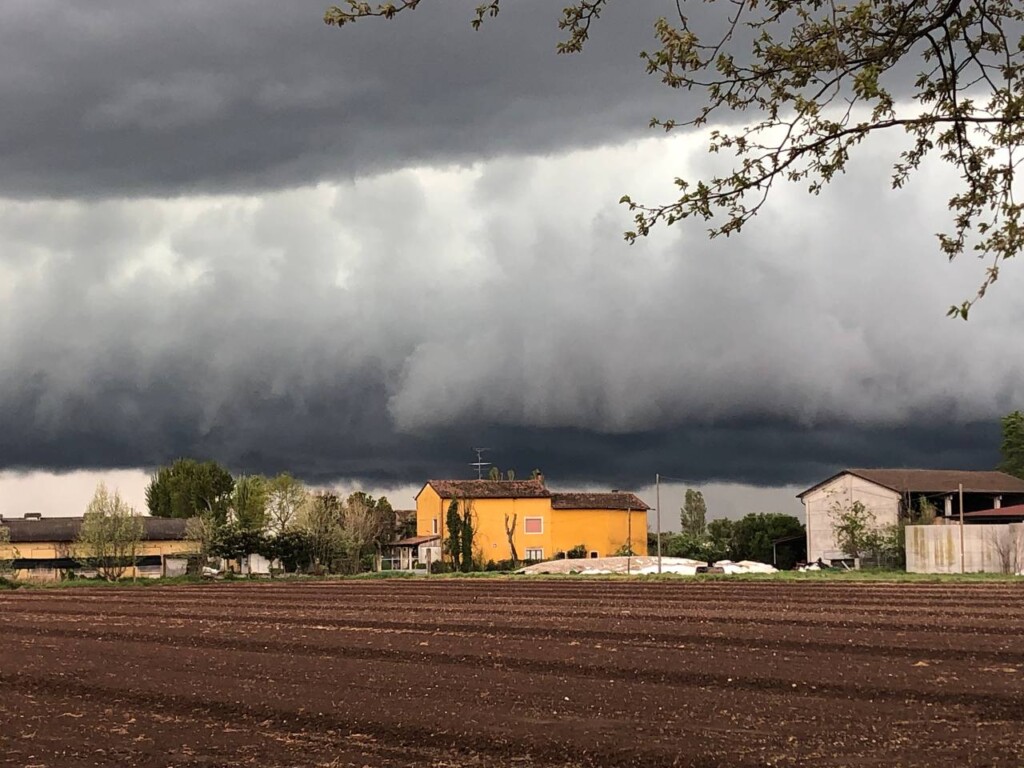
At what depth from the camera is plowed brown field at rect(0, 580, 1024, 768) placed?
14.1 m

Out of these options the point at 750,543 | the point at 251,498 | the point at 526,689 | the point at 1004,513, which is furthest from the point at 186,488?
the point at 526,689

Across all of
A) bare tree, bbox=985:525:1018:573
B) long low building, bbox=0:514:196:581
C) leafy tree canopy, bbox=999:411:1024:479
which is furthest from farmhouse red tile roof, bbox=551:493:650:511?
leafy tree canopy, bbox=999:411:1024:479

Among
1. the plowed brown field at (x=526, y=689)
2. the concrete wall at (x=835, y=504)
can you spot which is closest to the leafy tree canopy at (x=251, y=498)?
the concrete wall at (x=835, y=504)

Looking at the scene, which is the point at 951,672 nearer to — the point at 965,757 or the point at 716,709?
the point at 716,709

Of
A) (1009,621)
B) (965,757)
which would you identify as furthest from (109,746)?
(1009,621)

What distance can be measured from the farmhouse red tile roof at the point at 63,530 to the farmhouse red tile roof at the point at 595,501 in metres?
30.6

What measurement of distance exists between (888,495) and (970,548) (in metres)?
22.7

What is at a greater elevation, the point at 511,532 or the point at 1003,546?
the point at 511,532

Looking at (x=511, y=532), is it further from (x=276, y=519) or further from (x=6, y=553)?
(x=6, y=553)

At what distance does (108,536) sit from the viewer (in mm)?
83125

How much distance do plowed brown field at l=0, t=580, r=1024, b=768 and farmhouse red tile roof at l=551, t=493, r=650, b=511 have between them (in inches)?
2504

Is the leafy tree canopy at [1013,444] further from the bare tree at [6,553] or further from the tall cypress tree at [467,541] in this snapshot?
the bare tree at [6,553]

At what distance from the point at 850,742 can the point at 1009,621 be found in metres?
19.4

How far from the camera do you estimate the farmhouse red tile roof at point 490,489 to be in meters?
98.6
